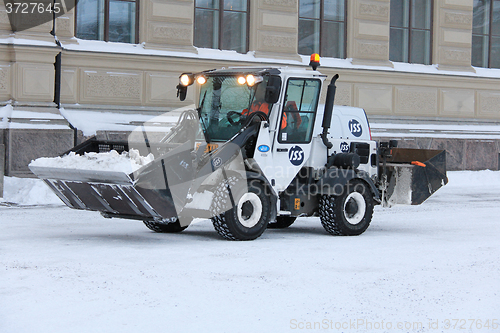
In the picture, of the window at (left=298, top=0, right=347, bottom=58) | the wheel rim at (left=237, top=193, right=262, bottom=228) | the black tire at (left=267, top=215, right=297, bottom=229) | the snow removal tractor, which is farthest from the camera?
the window at (left=298, top=0, right=347, bottom=58)

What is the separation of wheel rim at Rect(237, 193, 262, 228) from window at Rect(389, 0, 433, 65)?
42.9ft

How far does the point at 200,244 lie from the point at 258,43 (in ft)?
35.3

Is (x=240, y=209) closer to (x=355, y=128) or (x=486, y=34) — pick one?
(x=355, y=128)

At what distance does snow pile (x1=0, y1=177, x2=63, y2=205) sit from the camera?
1286 cm

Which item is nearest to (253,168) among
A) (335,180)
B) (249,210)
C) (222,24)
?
(249,210)

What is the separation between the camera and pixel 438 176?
10.4m

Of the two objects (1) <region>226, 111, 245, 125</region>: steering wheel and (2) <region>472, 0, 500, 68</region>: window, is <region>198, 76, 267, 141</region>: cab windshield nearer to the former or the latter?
(1) <region>226, 111, 245, 125</region>: steering wheel

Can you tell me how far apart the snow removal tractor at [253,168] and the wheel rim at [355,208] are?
0.01 meters

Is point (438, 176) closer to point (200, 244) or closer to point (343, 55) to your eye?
point (200, 244)

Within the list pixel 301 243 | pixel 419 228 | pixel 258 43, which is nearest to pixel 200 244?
pixel 301 243

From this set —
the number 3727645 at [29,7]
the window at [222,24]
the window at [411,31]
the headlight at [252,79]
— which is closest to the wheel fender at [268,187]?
the headlight at [252,79]

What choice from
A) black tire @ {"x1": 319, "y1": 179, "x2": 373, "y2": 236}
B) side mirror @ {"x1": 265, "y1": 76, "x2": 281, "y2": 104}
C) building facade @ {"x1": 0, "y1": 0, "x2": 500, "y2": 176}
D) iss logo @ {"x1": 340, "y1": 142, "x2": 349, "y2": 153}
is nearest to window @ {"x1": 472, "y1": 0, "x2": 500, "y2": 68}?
building facade @ {"x1": 0, "y1": 0, "x2": 500, "y2": 176}

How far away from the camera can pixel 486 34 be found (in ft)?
73.4

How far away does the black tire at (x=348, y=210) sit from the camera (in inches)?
380
